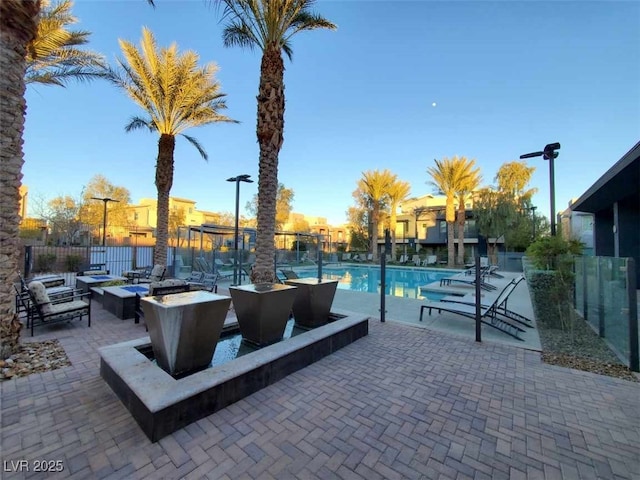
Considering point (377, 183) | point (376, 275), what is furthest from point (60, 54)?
point (377, 183)

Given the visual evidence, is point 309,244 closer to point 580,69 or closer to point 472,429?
point 580,69

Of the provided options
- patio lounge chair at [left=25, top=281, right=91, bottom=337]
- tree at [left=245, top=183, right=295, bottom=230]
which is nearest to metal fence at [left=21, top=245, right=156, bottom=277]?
patio lounge chair at [left=25, top=281, right=91, bottom=337]

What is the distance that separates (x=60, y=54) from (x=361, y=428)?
1219cm

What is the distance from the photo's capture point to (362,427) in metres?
2.58

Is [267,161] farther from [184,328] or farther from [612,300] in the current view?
[612,300]

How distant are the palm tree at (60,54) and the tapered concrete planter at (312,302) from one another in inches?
367

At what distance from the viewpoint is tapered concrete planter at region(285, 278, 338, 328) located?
16.7 feet

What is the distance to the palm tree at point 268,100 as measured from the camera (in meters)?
6.96

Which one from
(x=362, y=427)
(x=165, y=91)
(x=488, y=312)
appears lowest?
(x=362, y=427)

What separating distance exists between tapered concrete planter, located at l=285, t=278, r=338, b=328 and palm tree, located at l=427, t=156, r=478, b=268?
19838mm

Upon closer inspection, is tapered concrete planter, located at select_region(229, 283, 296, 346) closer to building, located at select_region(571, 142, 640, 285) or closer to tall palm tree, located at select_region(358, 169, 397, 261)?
building, located at select_region(571, 142, 640, 285)

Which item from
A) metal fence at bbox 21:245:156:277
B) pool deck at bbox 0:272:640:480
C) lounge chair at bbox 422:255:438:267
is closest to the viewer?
pool deck at bbox 0:272:640:480

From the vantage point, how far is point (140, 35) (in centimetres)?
969

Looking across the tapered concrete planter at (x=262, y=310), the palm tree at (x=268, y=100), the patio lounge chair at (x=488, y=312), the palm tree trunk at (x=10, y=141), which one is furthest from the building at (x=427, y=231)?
the palm tree trunk at (x=10, y=141)
